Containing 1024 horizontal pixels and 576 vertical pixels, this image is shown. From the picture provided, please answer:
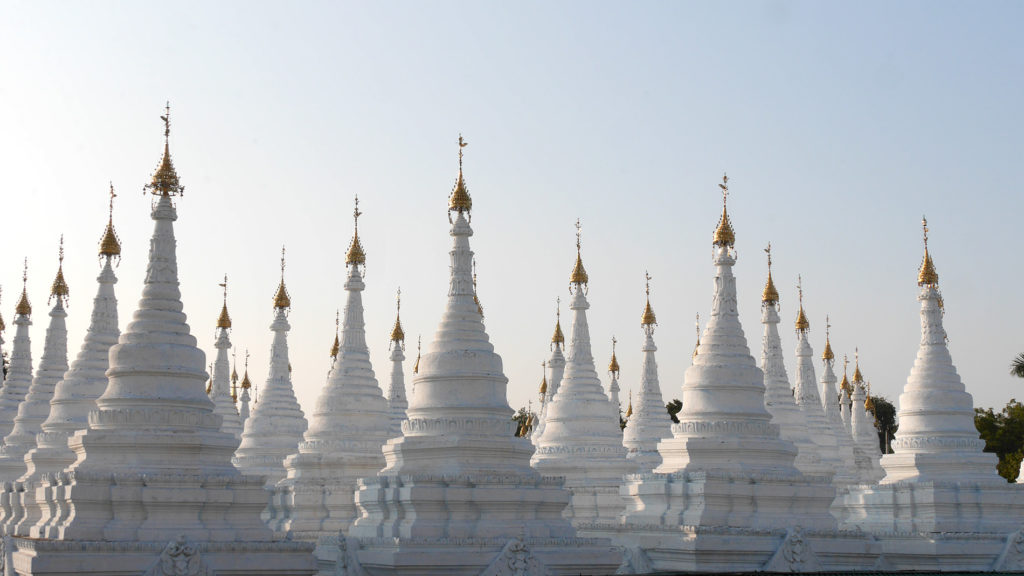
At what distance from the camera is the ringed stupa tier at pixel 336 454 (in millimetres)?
35844

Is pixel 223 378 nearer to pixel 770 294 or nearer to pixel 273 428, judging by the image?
pixel 273 428

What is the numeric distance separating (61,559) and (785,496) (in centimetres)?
1674

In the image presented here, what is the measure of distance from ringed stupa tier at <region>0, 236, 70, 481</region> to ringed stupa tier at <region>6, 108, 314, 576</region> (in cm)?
1425

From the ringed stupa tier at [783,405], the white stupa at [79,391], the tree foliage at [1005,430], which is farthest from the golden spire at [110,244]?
the tree foliage at [1005,430]

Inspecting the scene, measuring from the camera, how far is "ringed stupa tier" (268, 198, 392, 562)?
35844 millimetres

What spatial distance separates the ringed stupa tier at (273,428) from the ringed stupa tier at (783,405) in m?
14.6

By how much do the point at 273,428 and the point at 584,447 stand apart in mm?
9694

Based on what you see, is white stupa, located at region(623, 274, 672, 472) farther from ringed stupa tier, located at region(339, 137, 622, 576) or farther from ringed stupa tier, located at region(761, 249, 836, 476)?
ringed stupa tier, located at region(339, 137, 622, 576)

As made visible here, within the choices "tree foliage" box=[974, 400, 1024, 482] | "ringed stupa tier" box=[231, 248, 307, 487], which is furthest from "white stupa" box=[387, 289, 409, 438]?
"tree foliage" box=[974, 400, 1024, 482]

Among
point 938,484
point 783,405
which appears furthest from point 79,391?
point 938,484

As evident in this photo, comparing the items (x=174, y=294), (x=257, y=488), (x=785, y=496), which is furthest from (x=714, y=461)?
(x=174, y=294)

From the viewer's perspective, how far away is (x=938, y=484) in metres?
34.8

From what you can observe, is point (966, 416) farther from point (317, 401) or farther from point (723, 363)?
point (317, 401)

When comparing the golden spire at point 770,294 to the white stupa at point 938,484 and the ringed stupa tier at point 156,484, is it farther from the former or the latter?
the ringed stupa tier at point 156,484
